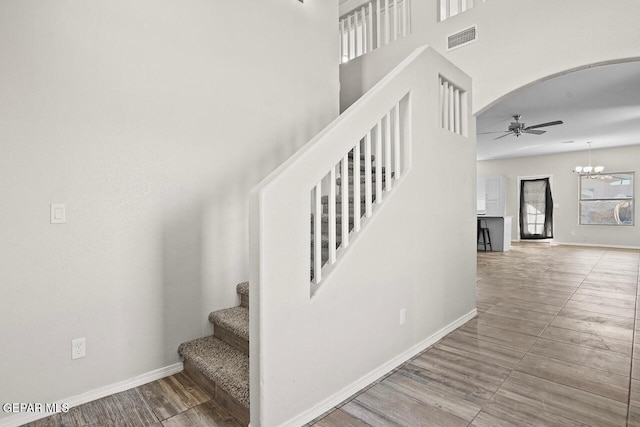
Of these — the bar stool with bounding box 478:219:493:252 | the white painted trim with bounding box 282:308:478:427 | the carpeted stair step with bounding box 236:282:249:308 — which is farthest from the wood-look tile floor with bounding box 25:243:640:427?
the bar stool with bounding box 478:219:493:252

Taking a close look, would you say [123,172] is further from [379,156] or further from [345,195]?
[379,156]

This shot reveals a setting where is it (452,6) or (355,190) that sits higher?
(452,6)

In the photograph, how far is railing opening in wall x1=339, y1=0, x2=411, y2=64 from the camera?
4398 mm

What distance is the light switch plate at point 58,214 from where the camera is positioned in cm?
200

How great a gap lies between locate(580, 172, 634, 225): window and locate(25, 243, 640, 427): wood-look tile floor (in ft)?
24.0

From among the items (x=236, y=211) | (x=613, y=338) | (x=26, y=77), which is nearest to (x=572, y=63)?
(x=613, y=338)

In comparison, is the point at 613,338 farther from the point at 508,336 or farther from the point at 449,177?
the point at 449,177

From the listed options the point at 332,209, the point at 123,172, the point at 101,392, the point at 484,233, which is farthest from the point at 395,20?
the point at 484,233

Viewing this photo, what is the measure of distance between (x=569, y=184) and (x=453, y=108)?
9388mm

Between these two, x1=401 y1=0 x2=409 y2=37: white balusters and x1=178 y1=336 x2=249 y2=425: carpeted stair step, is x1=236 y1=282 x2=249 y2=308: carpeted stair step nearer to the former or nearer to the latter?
x1=178 y1=336 x2=249 y2=425: carpeted stair step

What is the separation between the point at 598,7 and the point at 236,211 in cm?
353

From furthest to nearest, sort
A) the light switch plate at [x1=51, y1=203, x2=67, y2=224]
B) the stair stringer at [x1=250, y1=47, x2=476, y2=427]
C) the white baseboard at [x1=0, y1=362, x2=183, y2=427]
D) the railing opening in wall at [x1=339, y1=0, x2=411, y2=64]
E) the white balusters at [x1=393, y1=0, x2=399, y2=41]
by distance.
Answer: the railing opening in wall at [x1=339, y1=0, x2=411, y2=64], the white balusters at [x1=393, y1=0, x2=399, y2=41], the light switch plate at [x1=51, y1=203, x2=67, y2=224], the white baseboard at [x1=0, y1=362, x2=183, y2=427], the stair stringer at [x1=250, y1=47, x2=476, y2=427]

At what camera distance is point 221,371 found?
6.95 ft

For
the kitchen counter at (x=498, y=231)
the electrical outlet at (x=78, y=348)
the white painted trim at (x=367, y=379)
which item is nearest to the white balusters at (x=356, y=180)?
the white painted trim at (x=367, y=379)
